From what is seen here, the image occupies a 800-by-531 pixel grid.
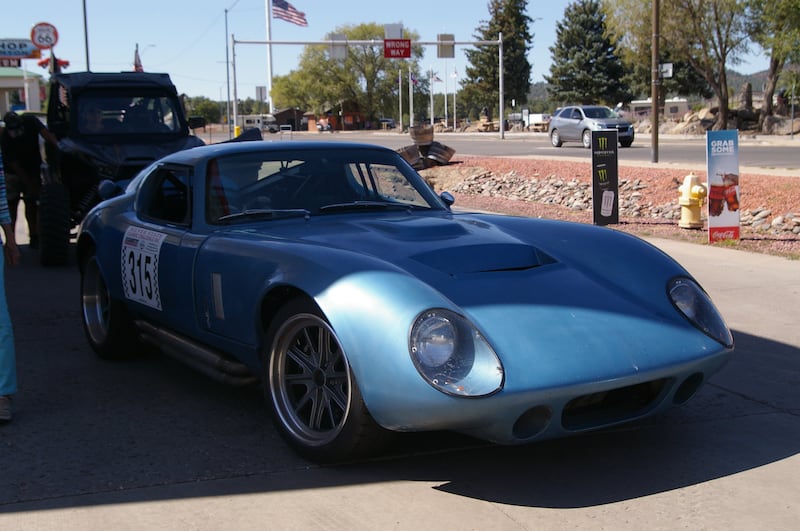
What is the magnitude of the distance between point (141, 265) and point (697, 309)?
3.08m

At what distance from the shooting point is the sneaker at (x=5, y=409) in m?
4.56

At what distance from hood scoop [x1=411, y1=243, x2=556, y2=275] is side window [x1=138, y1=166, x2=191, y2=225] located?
5.45 ft

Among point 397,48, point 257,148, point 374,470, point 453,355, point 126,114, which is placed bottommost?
point 374,470

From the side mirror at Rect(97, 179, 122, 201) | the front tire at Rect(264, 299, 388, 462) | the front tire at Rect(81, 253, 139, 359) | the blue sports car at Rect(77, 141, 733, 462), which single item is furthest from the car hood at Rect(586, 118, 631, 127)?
the front tire at Rect(264, 299, 388, 462)

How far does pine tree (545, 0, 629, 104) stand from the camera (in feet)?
239

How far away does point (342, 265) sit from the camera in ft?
12.2

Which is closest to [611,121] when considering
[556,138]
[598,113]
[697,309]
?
[598,113]

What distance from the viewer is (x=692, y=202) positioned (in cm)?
1214

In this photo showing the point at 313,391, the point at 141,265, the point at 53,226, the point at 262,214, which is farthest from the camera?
the point at 53,226

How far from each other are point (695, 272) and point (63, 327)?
5907 mm

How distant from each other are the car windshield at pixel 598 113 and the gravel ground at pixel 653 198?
10069 mm

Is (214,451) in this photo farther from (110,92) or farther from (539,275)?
(110,92)

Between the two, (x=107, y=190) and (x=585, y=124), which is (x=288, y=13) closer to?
(x=585, y=124)

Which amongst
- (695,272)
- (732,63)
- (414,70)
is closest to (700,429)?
(695,272)
